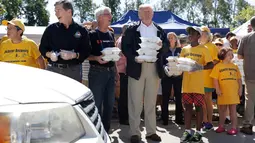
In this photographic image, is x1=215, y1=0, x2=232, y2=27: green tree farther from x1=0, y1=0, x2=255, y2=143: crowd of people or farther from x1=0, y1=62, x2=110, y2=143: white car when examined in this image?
x1=0, y1=62, x2=110, y2=143: white car

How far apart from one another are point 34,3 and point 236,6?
38.5 metres

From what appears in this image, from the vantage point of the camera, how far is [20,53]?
5.33 m

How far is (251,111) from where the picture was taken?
21.6ft

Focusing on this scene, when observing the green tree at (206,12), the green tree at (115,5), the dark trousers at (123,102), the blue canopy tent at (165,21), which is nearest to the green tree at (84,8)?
the green tree at (115,5)

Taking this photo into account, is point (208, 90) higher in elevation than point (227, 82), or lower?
lower

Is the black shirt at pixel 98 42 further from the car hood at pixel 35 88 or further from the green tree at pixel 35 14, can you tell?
the green tree at pixel 35 14

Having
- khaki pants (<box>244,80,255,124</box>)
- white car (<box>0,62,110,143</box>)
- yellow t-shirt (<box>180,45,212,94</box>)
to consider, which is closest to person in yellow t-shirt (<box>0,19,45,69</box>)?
yellow t-shirt (<box>180,45,212,94</box>)

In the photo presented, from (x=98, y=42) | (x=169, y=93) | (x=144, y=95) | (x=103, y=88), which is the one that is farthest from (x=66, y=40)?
(x=169, y=93)

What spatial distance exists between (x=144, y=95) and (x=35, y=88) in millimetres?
3478

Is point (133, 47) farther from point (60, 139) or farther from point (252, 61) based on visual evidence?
point (60, 139)

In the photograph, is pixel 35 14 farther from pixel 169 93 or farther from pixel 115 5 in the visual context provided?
pixel 169 93

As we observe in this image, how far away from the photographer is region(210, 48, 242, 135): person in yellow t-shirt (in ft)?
21.1

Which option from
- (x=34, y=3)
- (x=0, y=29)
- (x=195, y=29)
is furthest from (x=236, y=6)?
(x=195, y=29)

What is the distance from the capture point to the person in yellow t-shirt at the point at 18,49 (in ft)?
17.5
